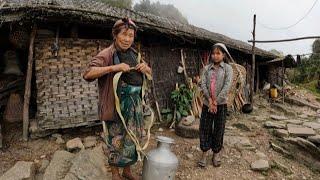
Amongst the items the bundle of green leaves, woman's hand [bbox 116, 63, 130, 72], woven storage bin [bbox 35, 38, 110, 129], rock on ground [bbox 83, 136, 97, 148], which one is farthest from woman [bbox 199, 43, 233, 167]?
the bundle of green leaves

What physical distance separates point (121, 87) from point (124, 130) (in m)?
0.46

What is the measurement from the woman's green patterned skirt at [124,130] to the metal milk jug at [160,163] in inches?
13.7

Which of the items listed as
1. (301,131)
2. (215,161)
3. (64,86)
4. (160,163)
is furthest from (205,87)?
(301,131)

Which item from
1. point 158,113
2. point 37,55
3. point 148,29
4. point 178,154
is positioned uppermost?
point 148,29

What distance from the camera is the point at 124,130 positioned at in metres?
3.29

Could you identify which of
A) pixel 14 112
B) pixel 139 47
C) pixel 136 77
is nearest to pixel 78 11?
pixel 139 47

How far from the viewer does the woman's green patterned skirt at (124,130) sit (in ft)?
10.7

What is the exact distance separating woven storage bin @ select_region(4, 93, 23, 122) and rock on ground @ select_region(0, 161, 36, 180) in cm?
220

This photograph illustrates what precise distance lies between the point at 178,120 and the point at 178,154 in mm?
1990

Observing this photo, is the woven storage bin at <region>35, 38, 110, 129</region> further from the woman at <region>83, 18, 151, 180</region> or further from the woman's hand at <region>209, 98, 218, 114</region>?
the woman at <region>83, 18, 151, 180</region>

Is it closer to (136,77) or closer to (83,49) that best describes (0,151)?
(83,49)

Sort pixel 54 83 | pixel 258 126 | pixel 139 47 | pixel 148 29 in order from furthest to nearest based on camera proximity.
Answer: pixel 258 126 → pixel 139 47 → pixel 148 29 → pixel 54 83

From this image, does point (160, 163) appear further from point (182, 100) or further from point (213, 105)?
point (182, 100)

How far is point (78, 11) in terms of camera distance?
5.55 meters
